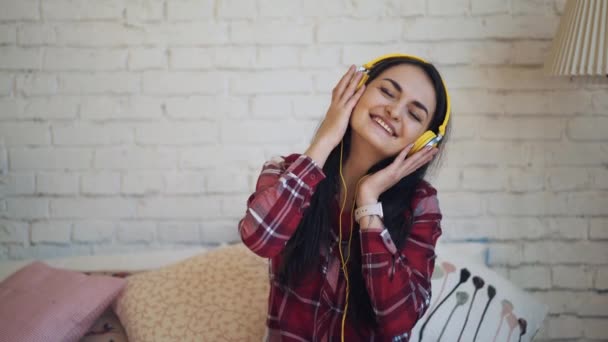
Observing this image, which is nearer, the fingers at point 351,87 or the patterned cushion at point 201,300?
the fingers at point 351,87

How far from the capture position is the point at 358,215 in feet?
3.54

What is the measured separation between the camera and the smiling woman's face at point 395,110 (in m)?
1.08

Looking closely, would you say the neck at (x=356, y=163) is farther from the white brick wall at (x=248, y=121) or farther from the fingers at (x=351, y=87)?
the white brick wall at (x=248, y=121)

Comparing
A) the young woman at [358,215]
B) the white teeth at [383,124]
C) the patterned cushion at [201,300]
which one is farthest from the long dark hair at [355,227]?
the patterned cushion at [201,300]

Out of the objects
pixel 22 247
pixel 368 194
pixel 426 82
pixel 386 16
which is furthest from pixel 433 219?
pixel 22 247

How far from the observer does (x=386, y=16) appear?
1745 millimetres

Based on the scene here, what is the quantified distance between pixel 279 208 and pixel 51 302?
2.77ft

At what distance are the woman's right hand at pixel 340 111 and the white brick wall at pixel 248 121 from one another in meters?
0.66

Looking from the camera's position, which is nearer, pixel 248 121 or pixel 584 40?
pixel 584 40

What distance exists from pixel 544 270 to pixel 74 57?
1.80 meters

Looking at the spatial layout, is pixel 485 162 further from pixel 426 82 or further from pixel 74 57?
pixel 74 57

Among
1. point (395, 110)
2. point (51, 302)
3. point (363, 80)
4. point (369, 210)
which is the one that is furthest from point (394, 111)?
point (51, 302)

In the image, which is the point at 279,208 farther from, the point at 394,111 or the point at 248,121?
the point at 248,121

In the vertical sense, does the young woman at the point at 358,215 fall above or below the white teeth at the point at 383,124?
below
